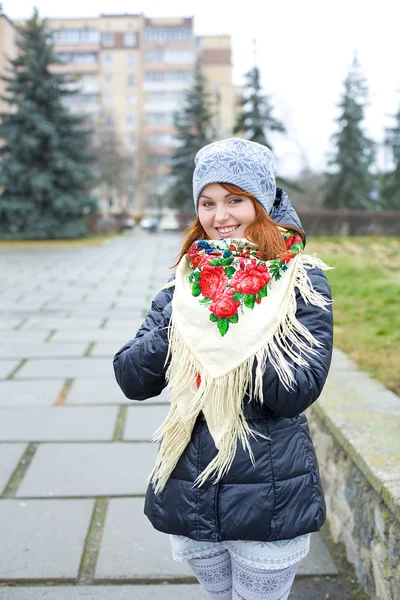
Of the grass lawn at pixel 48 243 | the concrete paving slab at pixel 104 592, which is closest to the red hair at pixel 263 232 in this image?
the concrete paving slab at pixel 104 592

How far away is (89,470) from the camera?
3.09m

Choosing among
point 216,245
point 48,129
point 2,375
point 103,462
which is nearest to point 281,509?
point 216,245

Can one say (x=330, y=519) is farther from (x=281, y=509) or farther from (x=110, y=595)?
(x=281, y=509)

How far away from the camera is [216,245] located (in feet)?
4.97

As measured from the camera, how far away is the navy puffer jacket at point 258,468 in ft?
4.83

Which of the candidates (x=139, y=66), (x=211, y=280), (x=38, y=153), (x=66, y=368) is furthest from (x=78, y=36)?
(x=211, y=280)

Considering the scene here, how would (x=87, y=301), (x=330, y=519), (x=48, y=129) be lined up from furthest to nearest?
(x=48, y=129) < (x=87, y=301) < (x=330, y=519)

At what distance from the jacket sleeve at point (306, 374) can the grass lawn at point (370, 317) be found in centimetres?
Result: 182

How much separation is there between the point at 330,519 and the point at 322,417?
450 mm

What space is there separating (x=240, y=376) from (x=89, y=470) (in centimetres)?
192

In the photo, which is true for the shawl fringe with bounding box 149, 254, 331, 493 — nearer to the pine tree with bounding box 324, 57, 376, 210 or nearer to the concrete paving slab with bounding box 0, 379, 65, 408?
the concrete paving slab with bounding box 0, 379, 65, 408

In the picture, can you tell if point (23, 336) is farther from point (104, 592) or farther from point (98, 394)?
point (104, 592)

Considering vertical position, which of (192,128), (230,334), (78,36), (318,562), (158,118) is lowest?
(318,562)

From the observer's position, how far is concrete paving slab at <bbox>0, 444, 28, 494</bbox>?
9.84 feet
